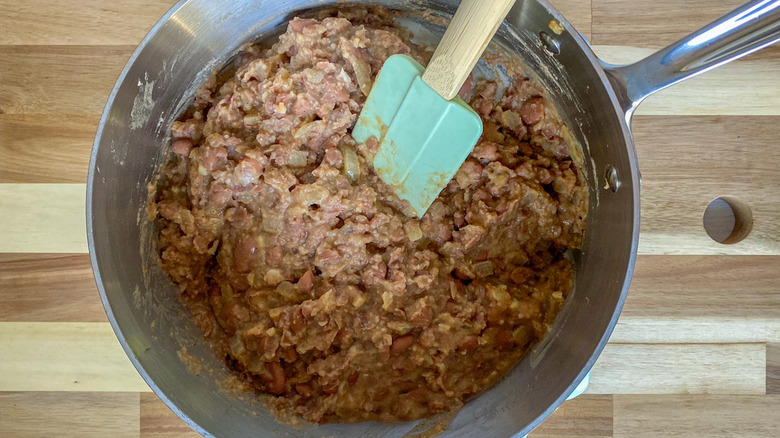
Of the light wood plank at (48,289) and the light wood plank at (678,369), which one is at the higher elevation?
the light wood plank at (48,289)

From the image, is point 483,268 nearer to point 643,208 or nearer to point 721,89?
point 643,208

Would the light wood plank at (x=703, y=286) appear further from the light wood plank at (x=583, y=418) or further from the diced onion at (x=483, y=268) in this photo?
the diced onion at (x=483, y=268)

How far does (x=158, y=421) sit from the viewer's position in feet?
7.32

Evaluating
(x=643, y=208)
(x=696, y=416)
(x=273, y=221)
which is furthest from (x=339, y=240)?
(x=696, y=416)

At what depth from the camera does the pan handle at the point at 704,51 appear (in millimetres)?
1329

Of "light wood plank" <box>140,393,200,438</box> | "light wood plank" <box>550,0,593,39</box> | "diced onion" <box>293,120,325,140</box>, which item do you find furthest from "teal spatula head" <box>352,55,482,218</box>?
"light wood plank" <box>140,393,200,438</box>

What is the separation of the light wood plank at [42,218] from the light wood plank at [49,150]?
0.04 meters

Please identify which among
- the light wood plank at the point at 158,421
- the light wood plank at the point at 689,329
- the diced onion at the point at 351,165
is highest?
the diced onion at the point at 351,165

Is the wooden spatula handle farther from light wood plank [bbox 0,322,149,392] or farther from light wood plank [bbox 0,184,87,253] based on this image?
light wood plank [bbox 0,322,149,392]

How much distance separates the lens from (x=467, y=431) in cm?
Result: 192

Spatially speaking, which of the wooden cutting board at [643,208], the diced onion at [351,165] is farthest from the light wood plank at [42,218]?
A: the diced onion at [351,165]

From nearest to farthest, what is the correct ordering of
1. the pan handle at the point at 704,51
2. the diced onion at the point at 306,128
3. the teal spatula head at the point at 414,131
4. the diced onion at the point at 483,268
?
the pan handle at the point at 704,51
the teal spatula head at the point at 414,131
the diced onion at the point at 306,128
the diced onion at the point at 483,268

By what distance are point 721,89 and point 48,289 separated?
286cm

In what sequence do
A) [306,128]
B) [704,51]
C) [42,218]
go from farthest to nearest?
[42,218] → [306,128] → [704,51]
